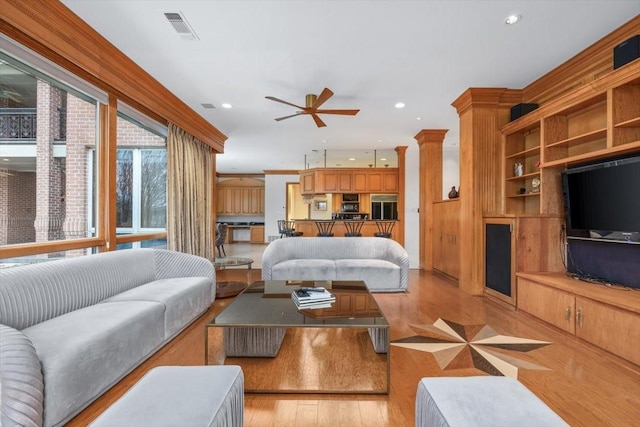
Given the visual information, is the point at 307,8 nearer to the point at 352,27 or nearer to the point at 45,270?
the point at 352,27

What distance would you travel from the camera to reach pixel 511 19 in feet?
8.27

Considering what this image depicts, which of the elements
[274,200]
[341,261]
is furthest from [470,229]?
[274,200]

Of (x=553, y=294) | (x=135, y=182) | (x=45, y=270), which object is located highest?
(x=135, y=182)

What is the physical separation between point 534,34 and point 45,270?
4.30 metres

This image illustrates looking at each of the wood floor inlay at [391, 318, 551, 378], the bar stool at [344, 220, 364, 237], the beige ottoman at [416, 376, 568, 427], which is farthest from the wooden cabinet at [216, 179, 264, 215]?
the beige ottoman at [416, 376, 568, 427]

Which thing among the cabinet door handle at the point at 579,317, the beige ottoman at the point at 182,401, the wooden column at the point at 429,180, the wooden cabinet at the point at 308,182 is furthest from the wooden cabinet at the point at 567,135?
the wooden cabinet at the point at 308,182

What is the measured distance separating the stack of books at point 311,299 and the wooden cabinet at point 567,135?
265cm

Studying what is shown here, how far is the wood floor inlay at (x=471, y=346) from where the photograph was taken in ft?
7.12

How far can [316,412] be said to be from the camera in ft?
5.50

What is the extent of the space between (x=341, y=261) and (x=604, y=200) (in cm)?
285

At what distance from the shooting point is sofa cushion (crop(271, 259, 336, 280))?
4141mm

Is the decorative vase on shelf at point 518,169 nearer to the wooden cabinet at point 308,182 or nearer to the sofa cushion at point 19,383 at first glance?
the sofa cushion at point 19,383

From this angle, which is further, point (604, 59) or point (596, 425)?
point (604, 59)

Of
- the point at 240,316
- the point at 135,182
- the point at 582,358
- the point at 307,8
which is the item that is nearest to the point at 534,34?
the point at 307,8
